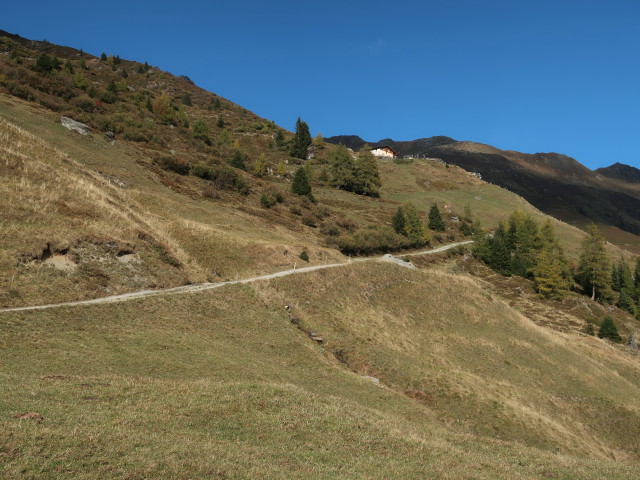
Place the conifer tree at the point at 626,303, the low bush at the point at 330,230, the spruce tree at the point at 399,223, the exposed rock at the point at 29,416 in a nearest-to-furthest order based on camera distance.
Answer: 1. the exposed rock at the point at 29,416
2. the low bush at the point at 330,230
3. the conifer tree at the point at 626,303
4. the spruce tree at the point at 399,223

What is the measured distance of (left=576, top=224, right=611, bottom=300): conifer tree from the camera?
90938 millimetres

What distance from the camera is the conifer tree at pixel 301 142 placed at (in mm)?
154750

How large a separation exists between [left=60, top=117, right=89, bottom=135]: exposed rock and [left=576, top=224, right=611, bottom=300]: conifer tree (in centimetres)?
10220

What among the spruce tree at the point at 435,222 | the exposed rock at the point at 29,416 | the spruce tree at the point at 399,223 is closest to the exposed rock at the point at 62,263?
the exposed rock at the point at 29,416

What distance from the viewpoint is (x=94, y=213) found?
3809 cm

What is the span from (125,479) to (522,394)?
109ft

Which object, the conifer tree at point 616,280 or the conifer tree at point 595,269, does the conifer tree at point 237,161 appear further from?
the conifer tree at point 616,280

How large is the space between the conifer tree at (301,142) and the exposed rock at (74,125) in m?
85.5

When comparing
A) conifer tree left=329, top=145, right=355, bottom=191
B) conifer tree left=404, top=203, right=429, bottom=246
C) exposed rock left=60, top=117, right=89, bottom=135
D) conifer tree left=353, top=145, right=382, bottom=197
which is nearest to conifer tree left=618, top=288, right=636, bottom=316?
conifer tree left=404, top=203, right=429, bottom=246

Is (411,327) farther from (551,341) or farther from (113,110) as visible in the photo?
(113,110)

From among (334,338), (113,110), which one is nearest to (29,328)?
(334,338)

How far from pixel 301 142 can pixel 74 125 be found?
92.4 metres

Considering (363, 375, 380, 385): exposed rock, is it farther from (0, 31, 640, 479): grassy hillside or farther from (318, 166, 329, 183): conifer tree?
(318, 166, 329, 183): conifer tree

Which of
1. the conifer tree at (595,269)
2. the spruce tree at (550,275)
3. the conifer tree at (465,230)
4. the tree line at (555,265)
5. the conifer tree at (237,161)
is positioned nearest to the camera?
the spruce tree at (550,275)
